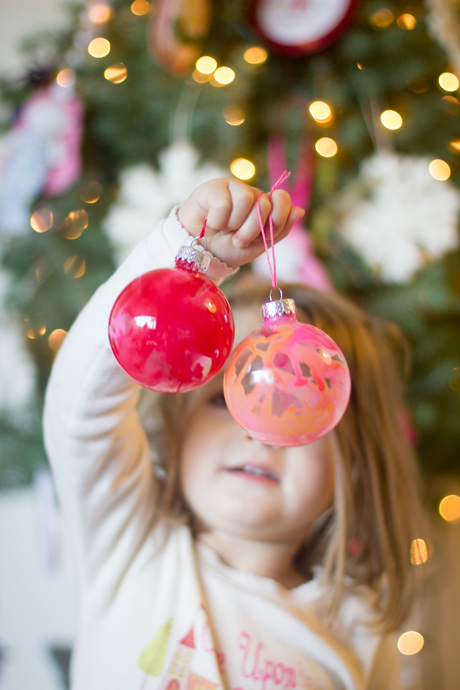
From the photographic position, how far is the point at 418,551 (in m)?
0.74

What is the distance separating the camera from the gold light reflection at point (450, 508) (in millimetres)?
1161

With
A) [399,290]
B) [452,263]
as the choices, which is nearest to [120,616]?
[399,290]

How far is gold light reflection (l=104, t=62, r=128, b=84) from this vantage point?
93 cm

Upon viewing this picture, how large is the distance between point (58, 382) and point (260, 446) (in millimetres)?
228

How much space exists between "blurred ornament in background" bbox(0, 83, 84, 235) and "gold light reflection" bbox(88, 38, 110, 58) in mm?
99

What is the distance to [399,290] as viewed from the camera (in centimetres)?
93

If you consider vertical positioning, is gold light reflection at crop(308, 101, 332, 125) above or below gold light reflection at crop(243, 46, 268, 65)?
below

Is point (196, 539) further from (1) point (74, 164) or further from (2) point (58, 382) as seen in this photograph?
(1) point (74, 164)

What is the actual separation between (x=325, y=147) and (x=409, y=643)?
3.39 ft

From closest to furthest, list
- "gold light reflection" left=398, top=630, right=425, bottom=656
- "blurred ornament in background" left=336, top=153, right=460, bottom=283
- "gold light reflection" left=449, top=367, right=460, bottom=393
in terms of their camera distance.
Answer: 1. "blurred ornament in background" left=336, top=153, right=460, bottom=283
2. "gold light reflection" left=449, top=367, right=460, bottom=393
3. "gold light reflection" left=398, top=630, right=425, bottom=656

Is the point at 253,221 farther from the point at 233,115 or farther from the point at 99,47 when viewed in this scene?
the point at 99,47

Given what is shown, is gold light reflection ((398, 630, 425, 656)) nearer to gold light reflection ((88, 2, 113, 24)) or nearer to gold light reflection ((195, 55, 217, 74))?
gold light reflection ((195, 55, 217, 74))

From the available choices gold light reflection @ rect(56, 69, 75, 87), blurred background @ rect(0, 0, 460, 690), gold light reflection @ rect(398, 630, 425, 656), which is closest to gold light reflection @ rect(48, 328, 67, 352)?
blurred background @ rect(0, 0, 460, 690)

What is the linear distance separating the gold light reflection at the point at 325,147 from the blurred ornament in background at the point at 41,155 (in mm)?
424
